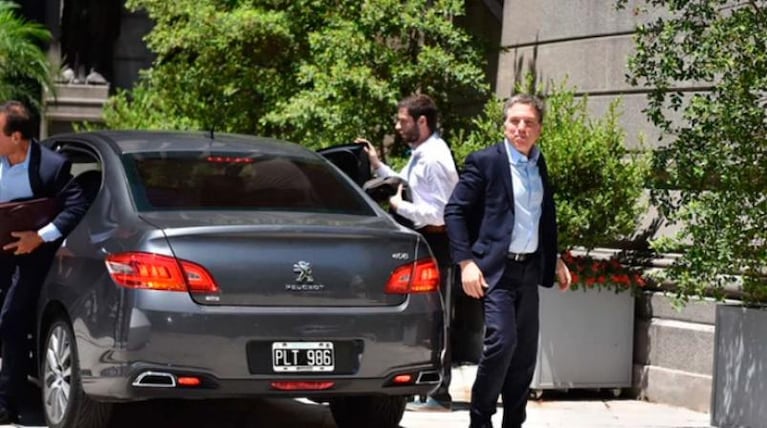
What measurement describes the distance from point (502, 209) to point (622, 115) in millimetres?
3700

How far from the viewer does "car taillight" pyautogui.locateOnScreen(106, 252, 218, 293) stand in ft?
23.7

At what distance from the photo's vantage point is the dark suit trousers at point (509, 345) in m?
7.84

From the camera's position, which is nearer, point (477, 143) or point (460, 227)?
point (460, 227)

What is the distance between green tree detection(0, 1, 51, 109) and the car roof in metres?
8.72

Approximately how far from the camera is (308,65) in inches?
518

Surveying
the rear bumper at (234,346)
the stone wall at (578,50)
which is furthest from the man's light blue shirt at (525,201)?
the stone wall at (578,50)

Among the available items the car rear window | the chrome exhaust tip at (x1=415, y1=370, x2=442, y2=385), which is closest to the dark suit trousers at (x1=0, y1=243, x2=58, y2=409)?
the car rear window

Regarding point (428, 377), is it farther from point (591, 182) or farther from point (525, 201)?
point (591, 182)

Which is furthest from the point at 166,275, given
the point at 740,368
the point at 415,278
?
the point at 740,368

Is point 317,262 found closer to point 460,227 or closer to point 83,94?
point 460,227

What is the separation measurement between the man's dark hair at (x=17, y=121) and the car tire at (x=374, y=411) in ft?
7.63

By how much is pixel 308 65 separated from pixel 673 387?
177 inches

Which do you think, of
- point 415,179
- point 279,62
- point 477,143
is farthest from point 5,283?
point 279,62

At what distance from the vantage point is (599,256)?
1098 centimetres
